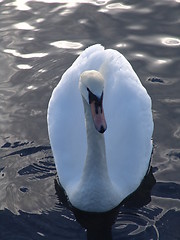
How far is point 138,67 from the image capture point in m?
12.6

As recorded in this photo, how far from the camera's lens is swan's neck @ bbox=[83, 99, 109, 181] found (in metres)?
8.83

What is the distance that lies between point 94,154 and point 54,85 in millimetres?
3509

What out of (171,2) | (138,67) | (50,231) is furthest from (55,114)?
(171,2)

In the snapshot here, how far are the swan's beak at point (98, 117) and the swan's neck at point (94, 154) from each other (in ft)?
0.97

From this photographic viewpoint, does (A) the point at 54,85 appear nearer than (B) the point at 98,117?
No

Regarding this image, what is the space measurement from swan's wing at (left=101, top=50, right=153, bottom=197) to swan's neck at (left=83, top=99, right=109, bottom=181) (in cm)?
38

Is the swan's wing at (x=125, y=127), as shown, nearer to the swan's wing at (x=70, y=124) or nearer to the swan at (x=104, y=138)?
the swan at (x=104, y=138)

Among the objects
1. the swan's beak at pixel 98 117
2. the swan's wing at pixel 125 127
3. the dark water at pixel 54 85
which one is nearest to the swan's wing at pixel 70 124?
the swan's wing at pixel 125 127

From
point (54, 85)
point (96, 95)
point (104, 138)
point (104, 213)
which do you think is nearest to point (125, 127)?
point (104, 138)

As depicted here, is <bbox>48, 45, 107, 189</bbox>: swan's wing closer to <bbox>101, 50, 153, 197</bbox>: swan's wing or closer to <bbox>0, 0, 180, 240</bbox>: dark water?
<bbox>101, 50, 153, 197</bbox>: swan's wing

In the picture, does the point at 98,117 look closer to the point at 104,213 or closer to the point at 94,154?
the point at 94,154

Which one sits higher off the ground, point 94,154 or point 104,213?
point 94,154

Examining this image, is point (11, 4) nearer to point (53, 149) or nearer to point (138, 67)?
point (138, 67)

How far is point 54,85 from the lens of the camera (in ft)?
40.5
